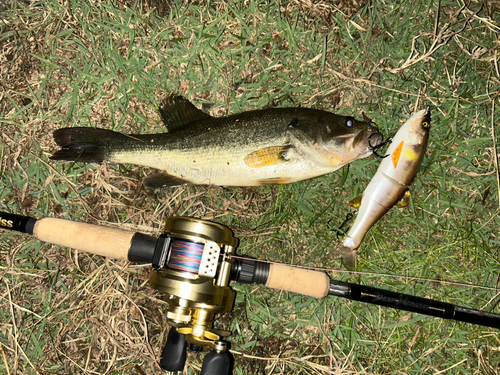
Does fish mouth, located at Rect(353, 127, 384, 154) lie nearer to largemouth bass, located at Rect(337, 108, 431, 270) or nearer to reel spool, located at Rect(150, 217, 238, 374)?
largemouth bass, located at Rect(337, 108, 431, 270)

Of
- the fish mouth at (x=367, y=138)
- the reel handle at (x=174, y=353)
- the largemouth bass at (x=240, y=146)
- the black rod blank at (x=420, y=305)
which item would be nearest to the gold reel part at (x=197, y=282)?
the reel handle at (x=174, y=353)

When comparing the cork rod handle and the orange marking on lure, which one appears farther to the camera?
the orange marking on lure

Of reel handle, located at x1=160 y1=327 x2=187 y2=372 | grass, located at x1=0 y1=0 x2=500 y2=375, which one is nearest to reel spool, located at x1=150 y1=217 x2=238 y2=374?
reel handle, located at x1=160 y1=327 x2=187 y2=372

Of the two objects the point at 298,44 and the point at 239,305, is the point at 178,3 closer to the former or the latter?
the point at 298,44

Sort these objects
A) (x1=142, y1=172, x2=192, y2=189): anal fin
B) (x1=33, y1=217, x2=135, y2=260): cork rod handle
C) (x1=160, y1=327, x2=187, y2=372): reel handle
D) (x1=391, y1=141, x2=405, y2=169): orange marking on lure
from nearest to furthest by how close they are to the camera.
Answer: (x1=160, y1=327, x2=187, y2=372): reel handle, (x1=33, y1=217, x2=135, y2=260): cork rod handle, (x1=391, y1=141, x2=405, y2=169): orange marking on lure, (x1=142, y1=172, x2=192, y2=189): anal fin

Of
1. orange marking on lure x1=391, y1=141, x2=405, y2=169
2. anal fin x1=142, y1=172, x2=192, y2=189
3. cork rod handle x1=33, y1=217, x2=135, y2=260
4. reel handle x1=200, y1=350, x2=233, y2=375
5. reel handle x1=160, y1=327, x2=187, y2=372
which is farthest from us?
anal fin x1=142, y1=172, x2=192, y2=189

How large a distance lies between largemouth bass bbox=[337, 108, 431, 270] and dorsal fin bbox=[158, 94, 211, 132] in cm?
154

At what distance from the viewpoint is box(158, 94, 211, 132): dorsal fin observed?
3078 mm

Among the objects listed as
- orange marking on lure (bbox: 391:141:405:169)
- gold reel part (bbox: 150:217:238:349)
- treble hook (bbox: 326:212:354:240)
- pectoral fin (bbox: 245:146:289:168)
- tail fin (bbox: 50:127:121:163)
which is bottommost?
gold reel part (bbox: 150:217:238:349)

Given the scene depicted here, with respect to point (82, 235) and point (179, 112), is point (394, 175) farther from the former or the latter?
point (82, 235)

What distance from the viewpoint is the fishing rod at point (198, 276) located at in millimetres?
2387

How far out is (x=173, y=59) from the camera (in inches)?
131

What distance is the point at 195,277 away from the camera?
93.9 inches

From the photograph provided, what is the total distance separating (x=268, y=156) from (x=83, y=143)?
1.64m
